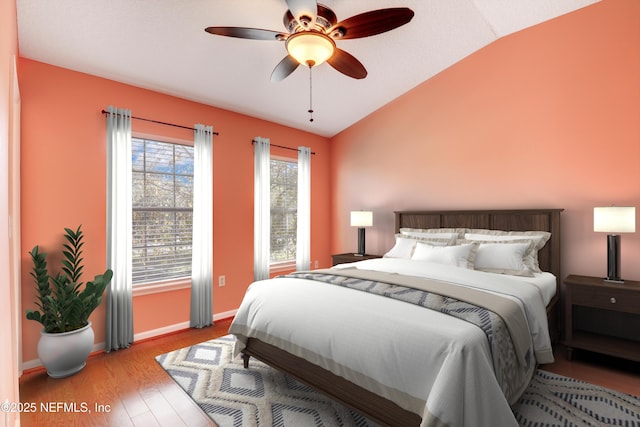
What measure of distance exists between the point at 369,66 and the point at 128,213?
9.55 feet

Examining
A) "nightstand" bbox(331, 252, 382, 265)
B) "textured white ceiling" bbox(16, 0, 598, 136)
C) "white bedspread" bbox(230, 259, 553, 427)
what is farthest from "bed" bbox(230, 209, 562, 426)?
"textured white ceiling" bbox(16, 0, 598, 136)

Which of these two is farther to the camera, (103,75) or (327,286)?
(103,75)

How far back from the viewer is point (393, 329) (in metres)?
1.60

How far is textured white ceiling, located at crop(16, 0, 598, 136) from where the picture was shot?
7.72 feet

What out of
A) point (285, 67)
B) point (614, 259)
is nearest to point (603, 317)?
point (614, 259)

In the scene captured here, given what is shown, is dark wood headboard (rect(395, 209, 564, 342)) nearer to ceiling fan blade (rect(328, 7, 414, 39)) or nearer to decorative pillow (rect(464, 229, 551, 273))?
decorative pillow (rect(464, 229, 551, 273))

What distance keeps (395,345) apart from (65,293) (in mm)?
2542

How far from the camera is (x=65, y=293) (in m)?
2.46

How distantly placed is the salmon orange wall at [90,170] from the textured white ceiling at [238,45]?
160 millimetres

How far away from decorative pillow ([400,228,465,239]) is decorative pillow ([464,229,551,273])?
147mm

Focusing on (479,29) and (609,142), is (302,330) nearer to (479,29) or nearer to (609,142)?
(609,142)

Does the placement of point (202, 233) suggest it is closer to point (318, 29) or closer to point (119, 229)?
point (119, 229)

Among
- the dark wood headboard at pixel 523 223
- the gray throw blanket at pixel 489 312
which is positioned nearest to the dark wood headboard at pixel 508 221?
the dark wood headboard at pixel 523 223

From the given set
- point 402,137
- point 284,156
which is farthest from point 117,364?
point 402,137
